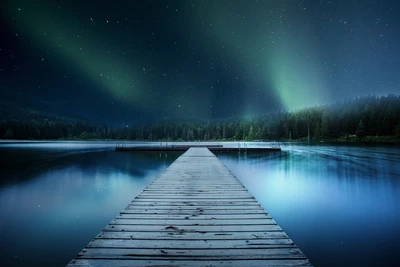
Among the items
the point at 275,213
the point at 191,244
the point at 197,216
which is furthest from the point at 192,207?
the point at 275,213

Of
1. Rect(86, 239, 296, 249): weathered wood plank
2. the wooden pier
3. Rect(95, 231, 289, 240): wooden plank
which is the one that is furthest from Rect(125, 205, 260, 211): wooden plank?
Rect(86, 239, 296, 249): weathered wood plank

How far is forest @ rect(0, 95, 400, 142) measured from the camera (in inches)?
2815

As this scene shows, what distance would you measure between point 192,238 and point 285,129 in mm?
93840

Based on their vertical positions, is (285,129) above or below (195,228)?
above

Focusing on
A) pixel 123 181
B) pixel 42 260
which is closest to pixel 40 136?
pixel 123 181

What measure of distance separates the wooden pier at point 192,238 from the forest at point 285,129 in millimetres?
80274

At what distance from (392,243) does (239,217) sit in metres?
3.92

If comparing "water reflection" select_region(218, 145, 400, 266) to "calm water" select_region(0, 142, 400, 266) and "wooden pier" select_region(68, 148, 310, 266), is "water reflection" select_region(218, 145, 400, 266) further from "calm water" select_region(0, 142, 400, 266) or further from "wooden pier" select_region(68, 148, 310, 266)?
"wooden pier" select_region(68, 148, 310, 266)

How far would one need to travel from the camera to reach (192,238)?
323 cm

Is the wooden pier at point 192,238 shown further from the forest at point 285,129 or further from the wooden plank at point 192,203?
the forest at point 285,129

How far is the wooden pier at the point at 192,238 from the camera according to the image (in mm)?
2645

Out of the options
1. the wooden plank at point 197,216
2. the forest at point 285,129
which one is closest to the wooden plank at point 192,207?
the wooden plank at point 197,216

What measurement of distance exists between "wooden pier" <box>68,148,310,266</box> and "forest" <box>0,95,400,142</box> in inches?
3160

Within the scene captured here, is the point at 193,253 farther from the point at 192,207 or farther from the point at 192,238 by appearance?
the point at 192,207
